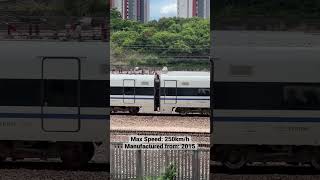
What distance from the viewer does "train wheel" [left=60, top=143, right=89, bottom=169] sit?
820cm

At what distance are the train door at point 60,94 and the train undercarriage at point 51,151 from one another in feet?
1.50

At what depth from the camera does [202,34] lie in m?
8.84

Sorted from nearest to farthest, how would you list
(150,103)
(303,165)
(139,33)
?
(303,165)
(139,33)
(150,103)

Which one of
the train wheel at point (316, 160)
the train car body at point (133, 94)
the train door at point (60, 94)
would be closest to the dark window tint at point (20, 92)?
the train door at point (60, 94)

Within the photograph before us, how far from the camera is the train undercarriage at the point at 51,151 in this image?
826 cm

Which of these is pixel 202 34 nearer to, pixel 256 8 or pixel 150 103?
pixel 256 8

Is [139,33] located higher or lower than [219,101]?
higher

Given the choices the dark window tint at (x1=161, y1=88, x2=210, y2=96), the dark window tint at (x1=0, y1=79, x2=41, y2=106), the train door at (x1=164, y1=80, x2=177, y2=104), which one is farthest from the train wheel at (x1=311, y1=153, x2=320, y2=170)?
the train door at (x1=164, y1=80, x2=177, y2=104)

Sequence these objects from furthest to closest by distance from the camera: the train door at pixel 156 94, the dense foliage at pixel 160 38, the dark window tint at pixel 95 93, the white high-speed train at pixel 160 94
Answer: the train door at pixel 156 94, the white high-speed train at pixel 160 94, the dense foliage at pixel 160 38, the dark window tint at pixel 95 93

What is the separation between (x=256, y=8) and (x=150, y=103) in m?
16.1

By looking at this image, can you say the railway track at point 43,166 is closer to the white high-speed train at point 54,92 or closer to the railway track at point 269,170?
the white high-speed train at point 54,92

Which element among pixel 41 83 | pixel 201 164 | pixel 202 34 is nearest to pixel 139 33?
pixel 202 34

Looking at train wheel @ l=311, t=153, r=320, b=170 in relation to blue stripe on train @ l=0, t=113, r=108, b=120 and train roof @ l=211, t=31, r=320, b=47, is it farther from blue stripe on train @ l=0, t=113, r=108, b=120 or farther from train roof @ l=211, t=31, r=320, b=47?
blue stripe on train @ l=0, t=113, r=108, b=120

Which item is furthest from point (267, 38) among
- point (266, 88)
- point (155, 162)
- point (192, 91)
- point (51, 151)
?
point (192, 91)
